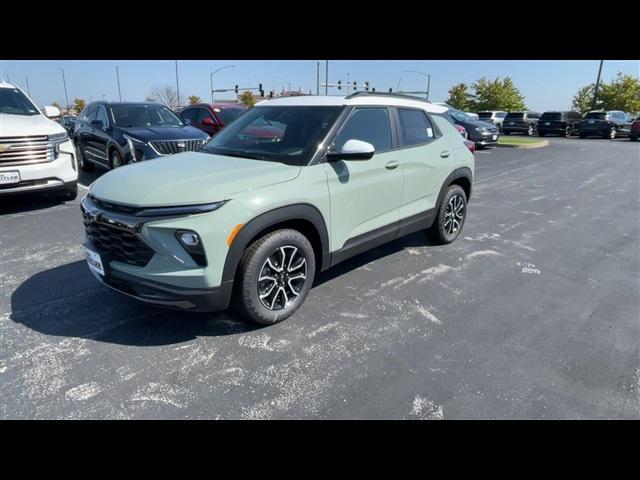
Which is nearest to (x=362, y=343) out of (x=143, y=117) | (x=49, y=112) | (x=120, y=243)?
(x=120, y=243)

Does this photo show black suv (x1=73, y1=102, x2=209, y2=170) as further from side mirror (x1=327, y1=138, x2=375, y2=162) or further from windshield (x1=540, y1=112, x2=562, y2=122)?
windshield (x1=540, y1=112, x2=562, y2=122)

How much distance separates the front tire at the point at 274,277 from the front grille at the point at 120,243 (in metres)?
0.66

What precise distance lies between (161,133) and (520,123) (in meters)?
25.5

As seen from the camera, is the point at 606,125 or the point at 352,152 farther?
the point at 606,125

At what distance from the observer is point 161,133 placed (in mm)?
7797

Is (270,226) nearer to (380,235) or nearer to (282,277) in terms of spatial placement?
(282,277)

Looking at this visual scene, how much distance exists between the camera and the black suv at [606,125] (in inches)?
983

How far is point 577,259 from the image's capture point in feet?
15.8

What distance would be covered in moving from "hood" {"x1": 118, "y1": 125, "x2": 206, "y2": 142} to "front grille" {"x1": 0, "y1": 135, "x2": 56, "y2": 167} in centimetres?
169

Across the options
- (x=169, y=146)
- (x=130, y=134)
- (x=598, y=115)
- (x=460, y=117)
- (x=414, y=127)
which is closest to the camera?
(x=414, y=127)

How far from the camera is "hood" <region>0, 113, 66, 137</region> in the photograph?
5762mm

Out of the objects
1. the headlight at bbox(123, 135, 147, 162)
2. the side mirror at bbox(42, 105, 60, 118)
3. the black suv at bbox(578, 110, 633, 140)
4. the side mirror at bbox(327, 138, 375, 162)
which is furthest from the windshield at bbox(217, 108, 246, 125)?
the black suv at bbox(578, 110, 633, 140)
